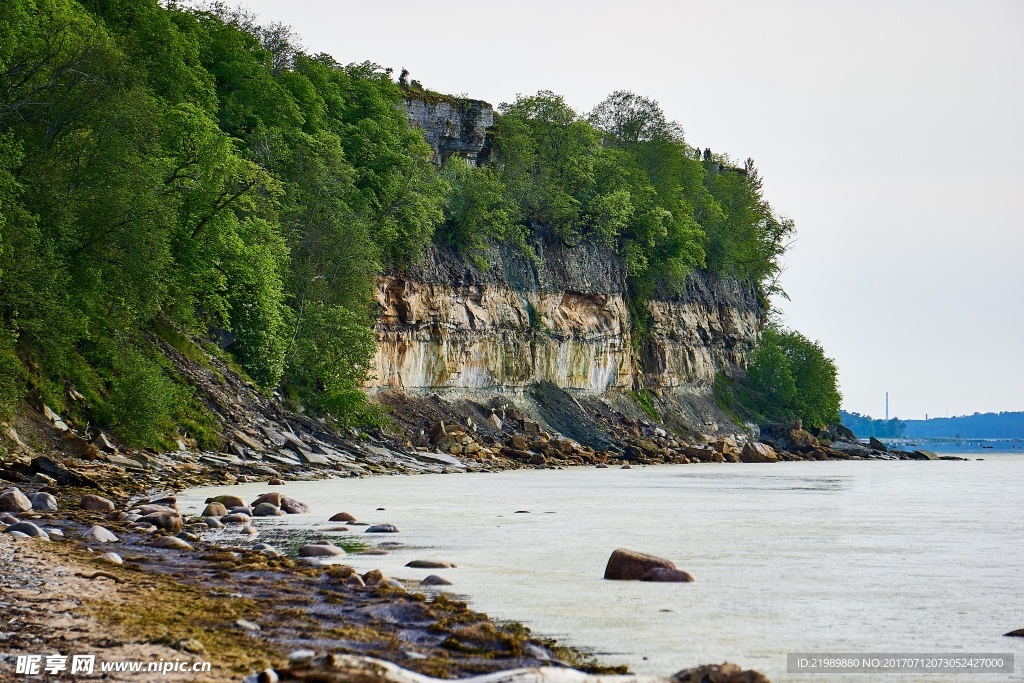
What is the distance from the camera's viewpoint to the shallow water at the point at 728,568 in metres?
8.85

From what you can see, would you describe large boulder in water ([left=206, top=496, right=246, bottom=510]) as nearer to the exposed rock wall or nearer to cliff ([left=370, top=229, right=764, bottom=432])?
cliff ([left=370, top=229, right=764, bottom=432])

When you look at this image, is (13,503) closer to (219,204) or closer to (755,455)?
(219,204)

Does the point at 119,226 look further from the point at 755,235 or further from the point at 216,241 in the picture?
the point at 755,235

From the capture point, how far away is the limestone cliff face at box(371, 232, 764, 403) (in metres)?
67.3

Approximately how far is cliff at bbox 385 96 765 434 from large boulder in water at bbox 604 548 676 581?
51099 millimetres

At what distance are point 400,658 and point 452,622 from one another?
157cm

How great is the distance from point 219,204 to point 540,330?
1540 inches

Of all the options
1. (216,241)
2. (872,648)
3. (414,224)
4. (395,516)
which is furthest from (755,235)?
(872,648)

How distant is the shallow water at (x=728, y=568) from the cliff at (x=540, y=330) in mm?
39137

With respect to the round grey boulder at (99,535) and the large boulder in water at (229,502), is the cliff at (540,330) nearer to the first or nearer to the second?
the large boulder in water at (229,502)

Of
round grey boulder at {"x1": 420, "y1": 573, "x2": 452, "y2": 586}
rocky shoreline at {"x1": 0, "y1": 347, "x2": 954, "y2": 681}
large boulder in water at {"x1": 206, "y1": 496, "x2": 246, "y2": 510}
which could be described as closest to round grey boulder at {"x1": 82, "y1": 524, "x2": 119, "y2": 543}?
rocky shoreline at {"x1": 0, "y1": 347, "x2": 954, "y2": 681}

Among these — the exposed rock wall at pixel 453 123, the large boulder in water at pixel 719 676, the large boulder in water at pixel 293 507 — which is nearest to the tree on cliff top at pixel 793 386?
the exposed rock wall at pixel 453 123

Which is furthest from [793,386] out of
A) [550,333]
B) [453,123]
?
[453,123]

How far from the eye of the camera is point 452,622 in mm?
9305
